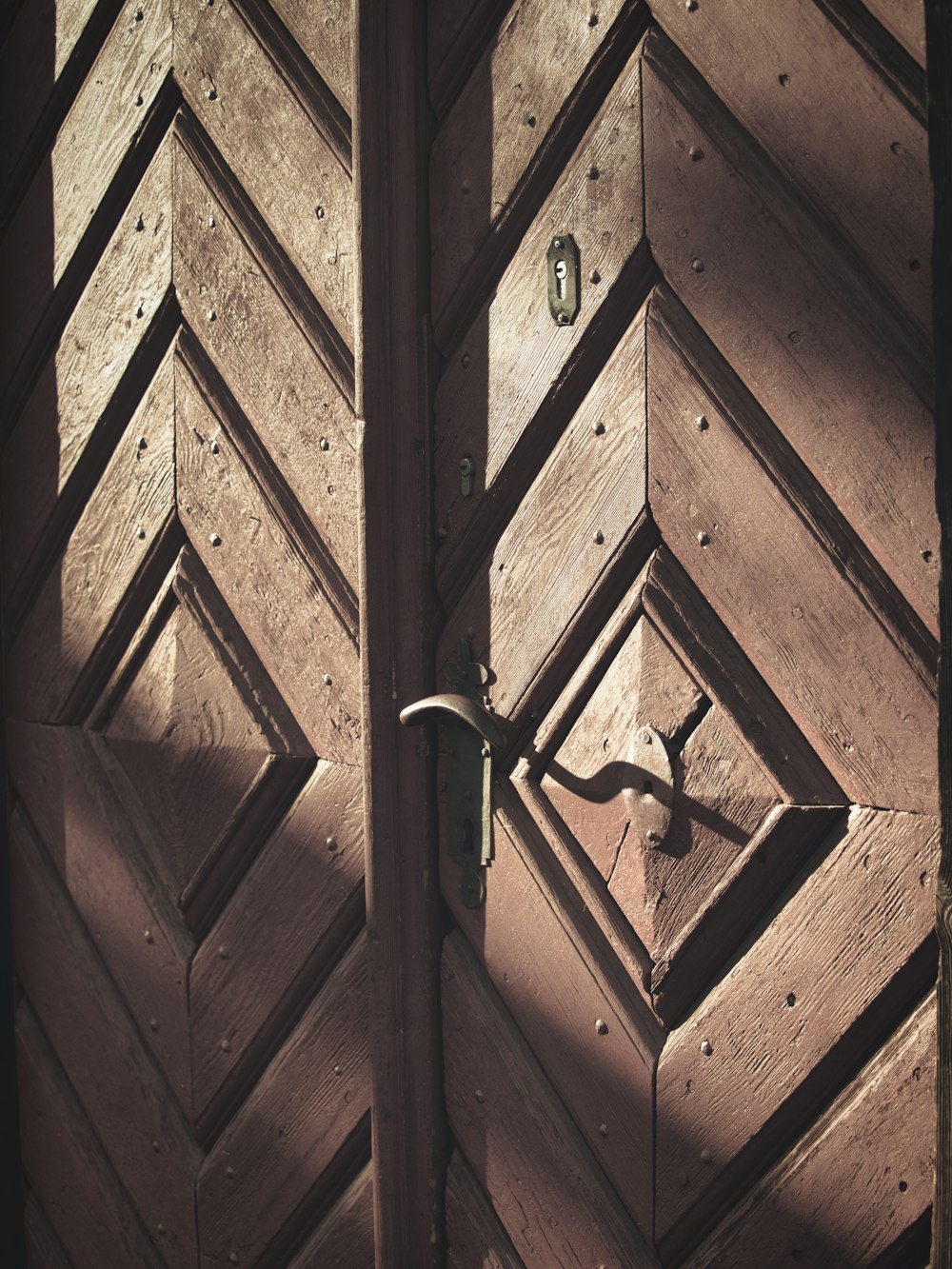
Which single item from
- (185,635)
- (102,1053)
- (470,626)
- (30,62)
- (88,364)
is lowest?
(102,1053)

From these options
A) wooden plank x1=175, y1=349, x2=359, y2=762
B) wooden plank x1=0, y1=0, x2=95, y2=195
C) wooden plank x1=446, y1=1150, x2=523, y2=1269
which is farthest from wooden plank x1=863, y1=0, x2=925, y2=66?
wooden plank x1=446, y1=1150, x2=523, y2=1269

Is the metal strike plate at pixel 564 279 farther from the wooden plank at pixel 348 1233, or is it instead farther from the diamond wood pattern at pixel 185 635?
the wooden plank at pixel 348 1233

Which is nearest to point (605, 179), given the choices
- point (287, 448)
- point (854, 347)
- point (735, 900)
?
point (854, 347)

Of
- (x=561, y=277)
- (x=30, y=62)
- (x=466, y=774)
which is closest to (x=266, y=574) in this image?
(x=466, y=774)

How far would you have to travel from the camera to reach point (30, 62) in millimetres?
1635

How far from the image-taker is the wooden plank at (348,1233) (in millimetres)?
1410

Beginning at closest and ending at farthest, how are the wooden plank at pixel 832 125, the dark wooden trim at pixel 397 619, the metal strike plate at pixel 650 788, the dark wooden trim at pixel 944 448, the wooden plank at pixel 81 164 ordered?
the dark wooden trim at pixel 944 448, the wooden plank at pixel 832 125, the metal strike plate at pixel 650 788, the dark wooden trim at pixel 397 619, the wooden plank at pixel 81 164

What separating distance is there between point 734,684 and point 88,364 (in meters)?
1.03

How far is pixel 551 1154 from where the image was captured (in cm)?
128

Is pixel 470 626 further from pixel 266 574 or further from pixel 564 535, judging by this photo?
pixel 266 574

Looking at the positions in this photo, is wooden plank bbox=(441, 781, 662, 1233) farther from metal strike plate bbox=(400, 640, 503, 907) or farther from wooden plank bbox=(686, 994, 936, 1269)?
wooden plank bbox=(686, 994, 936, 1269)

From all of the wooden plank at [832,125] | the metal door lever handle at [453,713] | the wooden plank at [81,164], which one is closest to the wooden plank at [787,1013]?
the metal door lever handle at [453,713]

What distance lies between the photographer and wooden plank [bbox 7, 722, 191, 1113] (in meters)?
1.54

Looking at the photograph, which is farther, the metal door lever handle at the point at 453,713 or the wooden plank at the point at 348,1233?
the wooden plank at the point at 348,1233
